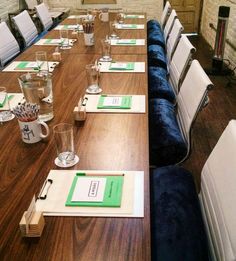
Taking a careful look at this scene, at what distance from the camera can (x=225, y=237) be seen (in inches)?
38.8

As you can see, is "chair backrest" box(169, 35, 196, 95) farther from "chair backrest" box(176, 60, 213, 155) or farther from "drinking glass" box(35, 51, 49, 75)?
"drinking glass" box(35, 51, 49, 75)

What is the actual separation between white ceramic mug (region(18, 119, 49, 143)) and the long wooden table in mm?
23

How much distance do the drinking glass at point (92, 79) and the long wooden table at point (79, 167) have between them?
0.04m

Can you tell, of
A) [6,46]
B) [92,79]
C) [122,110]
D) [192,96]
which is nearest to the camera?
[122,110]

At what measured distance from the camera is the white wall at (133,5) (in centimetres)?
556

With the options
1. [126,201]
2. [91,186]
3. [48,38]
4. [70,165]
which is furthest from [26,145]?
[48,38]

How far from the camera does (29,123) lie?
48.3 inches

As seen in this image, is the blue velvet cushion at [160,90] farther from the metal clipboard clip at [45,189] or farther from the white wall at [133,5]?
the white wall at [133,5]

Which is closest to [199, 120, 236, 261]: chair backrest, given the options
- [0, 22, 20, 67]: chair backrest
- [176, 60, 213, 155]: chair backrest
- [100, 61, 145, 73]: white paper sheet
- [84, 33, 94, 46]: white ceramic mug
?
[176, 60, 213, 155]: chair backrest

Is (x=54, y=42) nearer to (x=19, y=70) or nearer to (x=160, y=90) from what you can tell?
(x=19, y=70)

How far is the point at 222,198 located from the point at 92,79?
98cm

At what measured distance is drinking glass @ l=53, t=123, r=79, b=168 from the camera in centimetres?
113

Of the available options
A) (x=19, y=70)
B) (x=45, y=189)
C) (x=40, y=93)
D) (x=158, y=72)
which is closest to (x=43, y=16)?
(x=158, y=72)

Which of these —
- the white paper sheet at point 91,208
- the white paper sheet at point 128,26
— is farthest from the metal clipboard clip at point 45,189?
the white paper sheet at point 128,26
